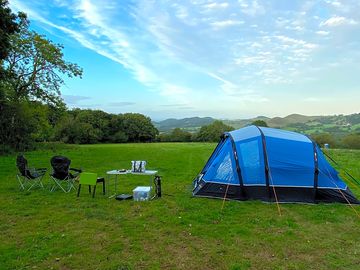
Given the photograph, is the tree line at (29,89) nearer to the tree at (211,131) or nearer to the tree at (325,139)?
the tree at (325,139)

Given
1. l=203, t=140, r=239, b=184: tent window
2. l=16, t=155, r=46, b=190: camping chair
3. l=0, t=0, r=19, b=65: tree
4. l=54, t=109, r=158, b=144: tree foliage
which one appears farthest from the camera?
l=54, t=109, r=158, b=144: tree foliage

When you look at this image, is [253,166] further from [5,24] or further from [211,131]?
[211,131]

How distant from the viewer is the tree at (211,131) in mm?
46734

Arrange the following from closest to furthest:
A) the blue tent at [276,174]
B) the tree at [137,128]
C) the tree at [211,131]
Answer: the blue tent at [276,174]
the tree at [211,131]
the tree at [137,128]

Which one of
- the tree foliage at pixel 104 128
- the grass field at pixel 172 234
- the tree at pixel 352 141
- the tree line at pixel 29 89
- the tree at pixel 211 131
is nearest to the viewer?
the grass field at pixel 172 234

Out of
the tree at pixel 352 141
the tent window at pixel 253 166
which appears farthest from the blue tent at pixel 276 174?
the tree at pixel 352 141

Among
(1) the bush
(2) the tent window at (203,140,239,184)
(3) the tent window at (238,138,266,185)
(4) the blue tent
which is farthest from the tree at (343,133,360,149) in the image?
(2) the tent window at (203,140,239,184)

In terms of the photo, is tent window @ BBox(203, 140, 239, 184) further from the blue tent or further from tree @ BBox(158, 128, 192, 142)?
tree @ BBox(158, 128, 192, 142)

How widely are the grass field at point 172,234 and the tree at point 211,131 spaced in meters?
39.0

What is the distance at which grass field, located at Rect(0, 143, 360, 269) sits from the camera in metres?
4.35

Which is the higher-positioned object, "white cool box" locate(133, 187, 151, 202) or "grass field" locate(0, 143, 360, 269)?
"white cool box" locate(133, 187, 151, 202)

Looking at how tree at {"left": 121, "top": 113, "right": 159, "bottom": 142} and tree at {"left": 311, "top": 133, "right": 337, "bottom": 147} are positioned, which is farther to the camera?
tree at {"left": 121, "top": 113, "right": 159, "bottom": 142}

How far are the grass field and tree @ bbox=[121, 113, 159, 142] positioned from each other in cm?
4158

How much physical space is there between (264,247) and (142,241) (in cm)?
200
